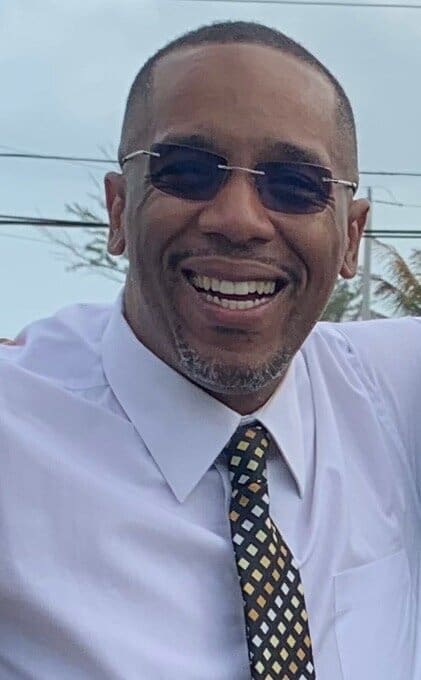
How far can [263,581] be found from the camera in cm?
167

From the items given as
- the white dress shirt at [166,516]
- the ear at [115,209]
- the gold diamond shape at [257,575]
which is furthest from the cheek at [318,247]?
the gold diamond shape at [257,575]

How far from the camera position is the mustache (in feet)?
5.54

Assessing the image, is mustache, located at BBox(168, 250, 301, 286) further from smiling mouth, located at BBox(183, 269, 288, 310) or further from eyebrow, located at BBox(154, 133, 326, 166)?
eyebrow, located at BBox(154, 133, 326, 166)

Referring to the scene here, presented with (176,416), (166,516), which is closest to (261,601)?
(166,516)

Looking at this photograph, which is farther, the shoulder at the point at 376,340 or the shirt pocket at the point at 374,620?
the shoulder at the point at 376,340

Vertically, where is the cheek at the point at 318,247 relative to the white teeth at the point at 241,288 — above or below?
above

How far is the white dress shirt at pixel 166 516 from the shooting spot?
163 cm

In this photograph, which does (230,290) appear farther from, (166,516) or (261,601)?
(261,601)

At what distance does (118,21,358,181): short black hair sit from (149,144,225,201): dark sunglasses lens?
9cm

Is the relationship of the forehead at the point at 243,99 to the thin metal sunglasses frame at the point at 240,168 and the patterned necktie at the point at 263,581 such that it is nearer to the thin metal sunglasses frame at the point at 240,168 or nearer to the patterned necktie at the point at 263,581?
the thin metal sunglasses frame at the point at 240,168

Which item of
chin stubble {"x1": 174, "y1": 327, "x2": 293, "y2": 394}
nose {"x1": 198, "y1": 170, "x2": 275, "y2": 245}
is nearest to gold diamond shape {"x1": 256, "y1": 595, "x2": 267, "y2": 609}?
chin stubble {"x1": 174, "y1": 327, "x2": 293, "y2": 394}

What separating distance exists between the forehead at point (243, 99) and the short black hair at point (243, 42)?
2 cm

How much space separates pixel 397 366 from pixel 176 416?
505 mm

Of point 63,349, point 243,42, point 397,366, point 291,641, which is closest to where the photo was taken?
point 291,641
